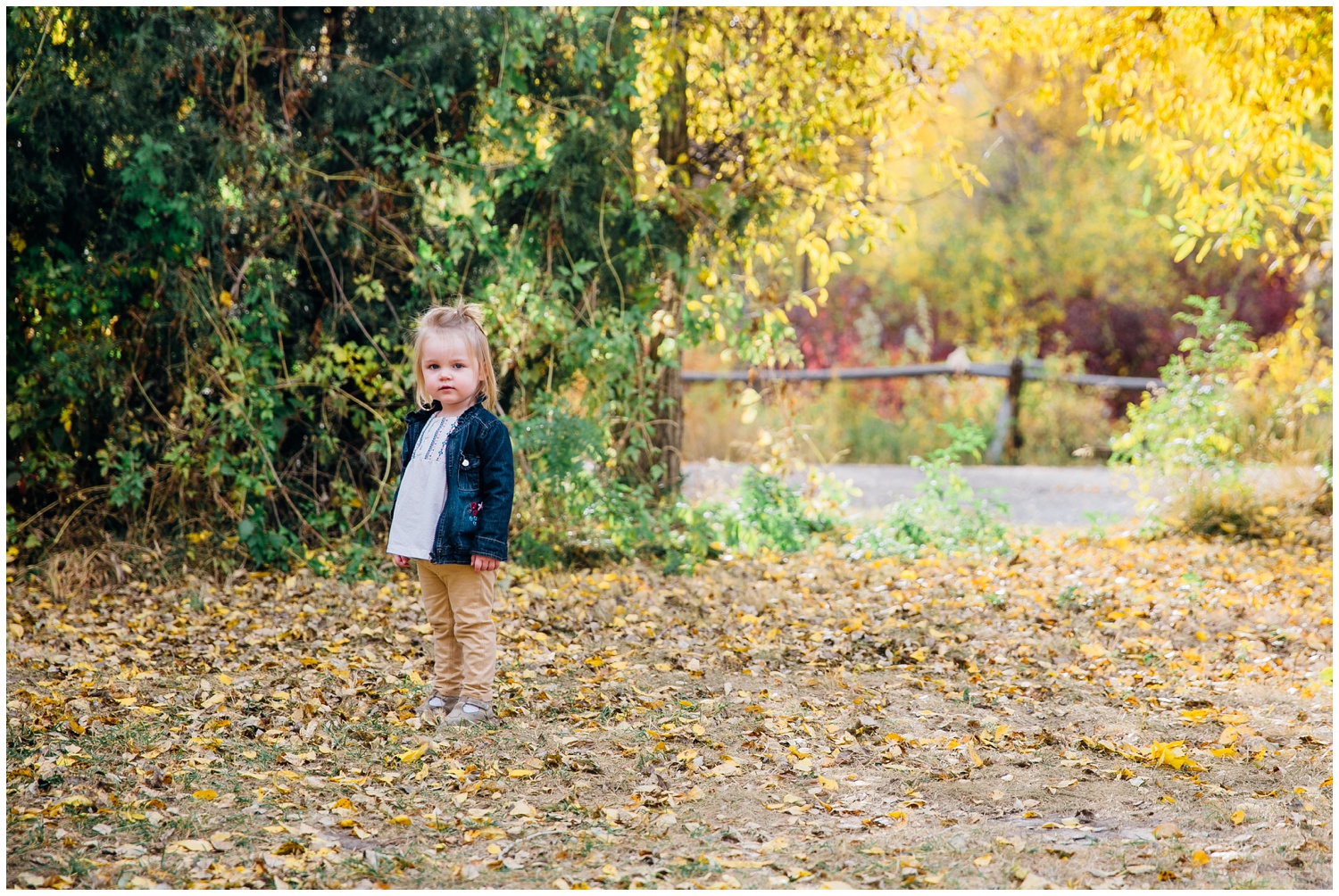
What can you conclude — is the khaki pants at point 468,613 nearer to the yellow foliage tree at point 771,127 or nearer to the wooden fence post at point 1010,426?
the yellow foliage tree at point 771,127

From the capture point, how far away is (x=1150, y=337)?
15.1m

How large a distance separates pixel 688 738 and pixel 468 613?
0.78m

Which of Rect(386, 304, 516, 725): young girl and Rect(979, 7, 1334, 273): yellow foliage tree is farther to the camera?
Rect(979, 7, 1334, 273): yellow foliage tree

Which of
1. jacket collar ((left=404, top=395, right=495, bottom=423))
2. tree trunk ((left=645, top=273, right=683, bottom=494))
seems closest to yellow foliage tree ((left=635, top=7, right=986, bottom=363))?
tree trunk ((left=645, top=273, right=683, bottom=494))

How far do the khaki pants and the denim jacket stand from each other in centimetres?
11

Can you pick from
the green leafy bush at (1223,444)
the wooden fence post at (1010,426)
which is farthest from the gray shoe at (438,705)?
the wooden fence post at (1010,426)

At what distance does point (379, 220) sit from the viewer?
5.76 meters

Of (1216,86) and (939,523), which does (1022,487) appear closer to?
(939,523)

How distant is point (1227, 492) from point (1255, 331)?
926cm

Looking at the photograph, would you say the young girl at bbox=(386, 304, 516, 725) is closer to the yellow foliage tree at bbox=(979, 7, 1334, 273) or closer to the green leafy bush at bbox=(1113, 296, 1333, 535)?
the yellow foliage tree at bbox=(979, 7, 1334, 273)

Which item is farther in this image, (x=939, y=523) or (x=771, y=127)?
(x=939, y=523)

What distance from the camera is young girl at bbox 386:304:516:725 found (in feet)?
11.9

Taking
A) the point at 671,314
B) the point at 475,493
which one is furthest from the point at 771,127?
the point at 475,493

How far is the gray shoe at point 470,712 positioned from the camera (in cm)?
370
